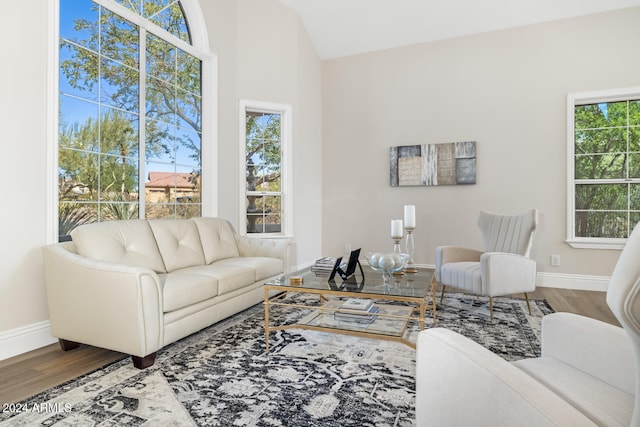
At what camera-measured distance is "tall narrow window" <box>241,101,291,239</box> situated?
16.0ft

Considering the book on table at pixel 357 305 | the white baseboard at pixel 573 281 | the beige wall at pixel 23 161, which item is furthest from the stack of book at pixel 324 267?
the white baseboard at pixel 573 281

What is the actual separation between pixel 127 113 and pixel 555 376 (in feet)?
12.0

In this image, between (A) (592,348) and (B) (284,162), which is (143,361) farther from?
(B) (284,162)

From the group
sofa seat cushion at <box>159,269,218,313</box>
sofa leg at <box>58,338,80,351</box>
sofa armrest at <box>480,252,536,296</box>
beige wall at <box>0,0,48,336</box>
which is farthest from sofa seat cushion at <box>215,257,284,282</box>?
sofa armrest at <box>480,252,536,296</box>

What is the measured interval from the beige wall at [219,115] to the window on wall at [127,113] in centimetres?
27

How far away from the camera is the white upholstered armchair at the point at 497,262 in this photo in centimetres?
307

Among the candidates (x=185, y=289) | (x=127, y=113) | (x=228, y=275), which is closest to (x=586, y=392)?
(x=185, y=289)

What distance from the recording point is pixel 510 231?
11.8 feet

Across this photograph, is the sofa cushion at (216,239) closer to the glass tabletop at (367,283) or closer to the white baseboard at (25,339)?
the glass tabletop at (367,283)

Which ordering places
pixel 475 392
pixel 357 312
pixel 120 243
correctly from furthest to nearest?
pixel 120 243
pixel 357 312
pixel 475 392

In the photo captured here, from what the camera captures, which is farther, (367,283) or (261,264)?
(261,264)

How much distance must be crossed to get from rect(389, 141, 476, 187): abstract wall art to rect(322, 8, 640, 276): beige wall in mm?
89

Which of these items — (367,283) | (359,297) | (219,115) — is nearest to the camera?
(359,297)

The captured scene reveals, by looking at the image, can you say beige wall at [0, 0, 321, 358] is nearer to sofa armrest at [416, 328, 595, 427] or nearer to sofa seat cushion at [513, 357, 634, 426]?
sofa armrest at [416, 328, 595, 427]
